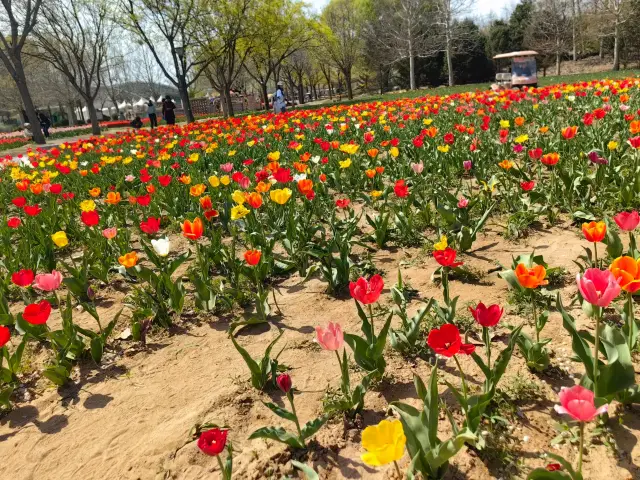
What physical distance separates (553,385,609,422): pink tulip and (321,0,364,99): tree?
41.7 metres

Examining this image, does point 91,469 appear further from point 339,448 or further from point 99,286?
point 99,286

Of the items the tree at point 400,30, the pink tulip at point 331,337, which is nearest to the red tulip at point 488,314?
the pink tulip at point 331,337

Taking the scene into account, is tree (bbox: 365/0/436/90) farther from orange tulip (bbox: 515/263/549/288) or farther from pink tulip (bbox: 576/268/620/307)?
pink tulip (bbox: 576/268/620/307)

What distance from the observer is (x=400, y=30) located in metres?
39.7

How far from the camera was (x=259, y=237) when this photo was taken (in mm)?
3574

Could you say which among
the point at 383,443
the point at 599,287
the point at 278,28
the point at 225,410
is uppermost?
the point at 278,28

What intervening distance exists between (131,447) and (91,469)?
16 cm

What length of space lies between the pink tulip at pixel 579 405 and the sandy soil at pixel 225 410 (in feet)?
1.88

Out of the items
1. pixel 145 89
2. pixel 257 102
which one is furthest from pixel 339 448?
pixel 145 89

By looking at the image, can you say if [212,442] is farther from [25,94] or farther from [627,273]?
[25,94]

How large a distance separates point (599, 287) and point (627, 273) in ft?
0.37

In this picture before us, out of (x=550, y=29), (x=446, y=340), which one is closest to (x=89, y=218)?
(x=446, y=340)

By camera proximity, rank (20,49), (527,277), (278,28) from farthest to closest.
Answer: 1. (278,28)
2. (20,49)
3. (527,277)

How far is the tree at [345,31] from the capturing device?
136ft
